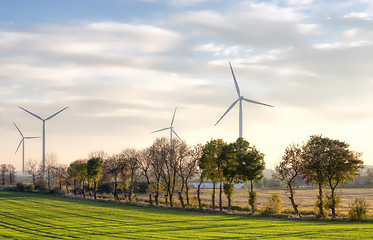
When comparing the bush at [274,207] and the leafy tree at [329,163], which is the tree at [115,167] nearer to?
the bush at [274,207]

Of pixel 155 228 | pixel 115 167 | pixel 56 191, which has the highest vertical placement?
pixel 115 167

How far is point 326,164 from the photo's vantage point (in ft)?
219

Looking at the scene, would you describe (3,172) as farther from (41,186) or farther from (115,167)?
(115,167)

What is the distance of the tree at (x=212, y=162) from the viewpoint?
81812 millimetres

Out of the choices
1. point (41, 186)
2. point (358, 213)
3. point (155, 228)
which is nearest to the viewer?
point (155, 228)

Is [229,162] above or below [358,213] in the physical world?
above

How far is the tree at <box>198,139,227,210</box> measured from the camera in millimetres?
81812

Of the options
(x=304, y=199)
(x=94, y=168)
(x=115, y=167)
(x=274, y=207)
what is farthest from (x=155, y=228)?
(x=304, y=199)

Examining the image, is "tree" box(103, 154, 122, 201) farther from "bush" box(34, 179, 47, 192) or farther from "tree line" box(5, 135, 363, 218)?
"bush" box(34, 179, 47, 192)

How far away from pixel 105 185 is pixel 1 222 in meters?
82.7

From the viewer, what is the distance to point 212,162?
81812 mm

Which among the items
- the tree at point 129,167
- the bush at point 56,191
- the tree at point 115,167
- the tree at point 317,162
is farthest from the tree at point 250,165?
the bush at point 56,191

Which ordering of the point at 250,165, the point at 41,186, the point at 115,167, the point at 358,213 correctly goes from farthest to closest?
1. the point at 41,186
2. the point at 115,167
3. the point at 250,165
4. the point at 358,213

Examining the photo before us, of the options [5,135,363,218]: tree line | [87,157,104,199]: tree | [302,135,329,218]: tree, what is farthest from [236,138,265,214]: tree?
[87,157,104,199]: tree
